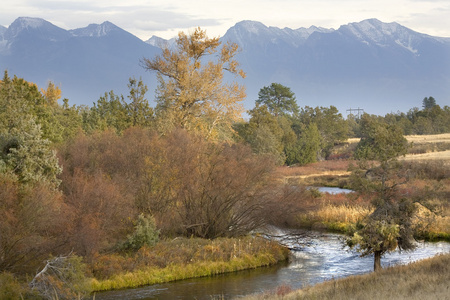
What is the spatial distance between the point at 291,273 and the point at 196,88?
22693 millimetres

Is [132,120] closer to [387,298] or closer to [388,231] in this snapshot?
[388,231]

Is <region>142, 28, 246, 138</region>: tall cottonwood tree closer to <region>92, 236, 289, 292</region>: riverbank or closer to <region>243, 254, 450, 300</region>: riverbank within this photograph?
<region>92, 236, 289, 292</region>: riverbank

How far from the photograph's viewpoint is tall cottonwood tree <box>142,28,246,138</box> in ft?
161

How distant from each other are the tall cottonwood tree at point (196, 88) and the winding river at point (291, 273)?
14780 mm

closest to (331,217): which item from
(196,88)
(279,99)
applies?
(196,88)

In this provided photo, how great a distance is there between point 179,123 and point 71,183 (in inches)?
717

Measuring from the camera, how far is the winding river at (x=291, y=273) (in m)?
27.0

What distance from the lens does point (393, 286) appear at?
67.3 feet

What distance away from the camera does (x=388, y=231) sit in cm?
2594

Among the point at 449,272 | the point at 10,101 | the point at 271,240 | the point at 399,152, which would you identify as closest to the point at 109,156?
the point at 10,101

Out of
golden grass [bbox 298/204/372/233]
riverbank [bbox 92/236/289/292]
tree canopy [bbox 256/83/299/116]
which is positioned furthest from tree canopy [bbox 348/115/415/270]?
tree canopy [bbox 256/83/299/116]

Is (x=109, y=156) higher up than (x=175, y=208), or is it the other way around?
(x=109, y=156)

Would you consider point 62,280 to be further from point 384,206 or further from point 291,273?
point 384,206

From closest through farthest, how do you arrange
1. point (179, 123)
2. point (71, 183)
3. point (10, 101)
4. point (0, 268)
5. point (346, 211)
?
1. point (0, 268)
2. point (71, 183)
3. point (10, 101)
4. point (346, 211)
5. point (179, 123)
